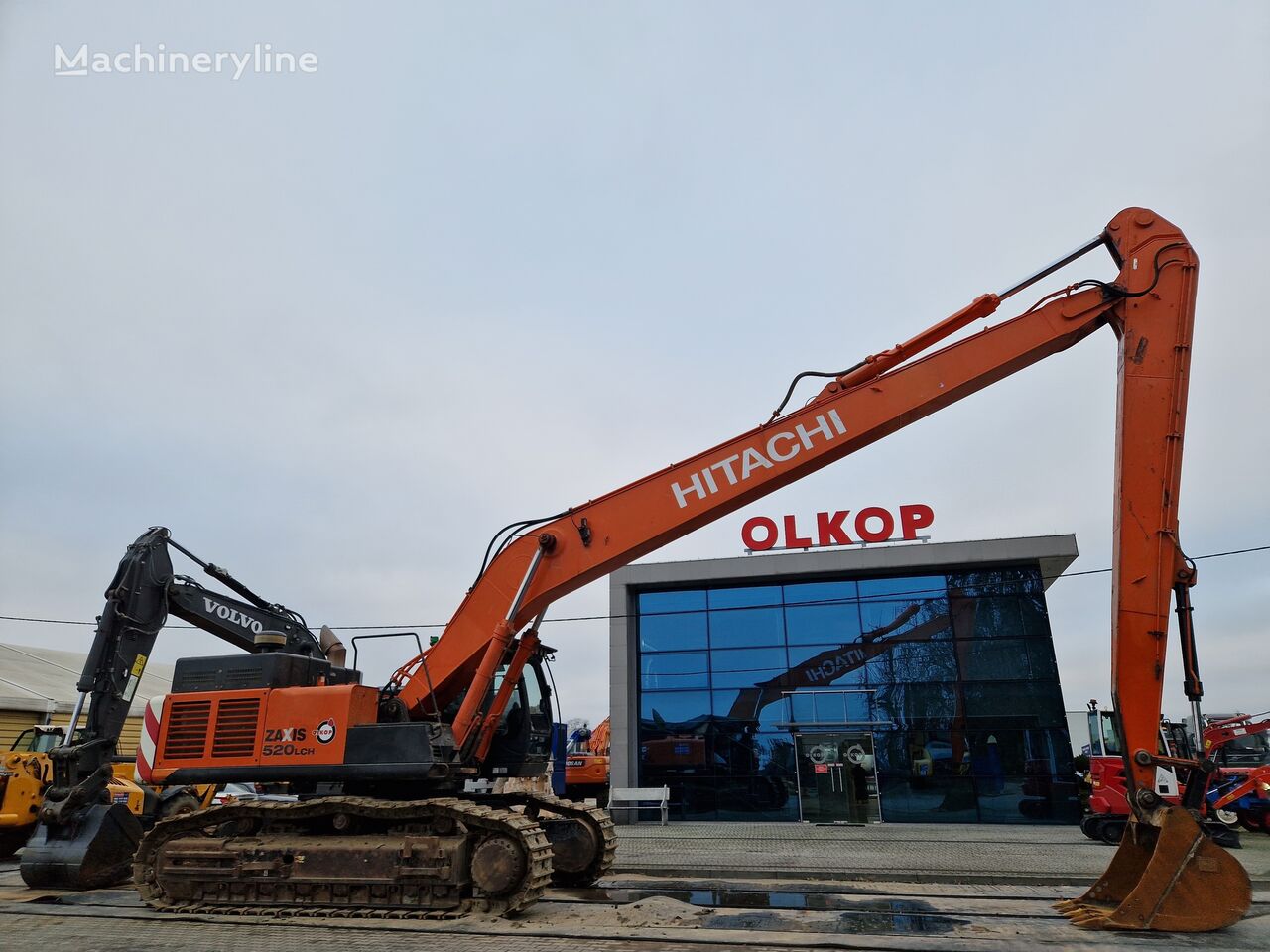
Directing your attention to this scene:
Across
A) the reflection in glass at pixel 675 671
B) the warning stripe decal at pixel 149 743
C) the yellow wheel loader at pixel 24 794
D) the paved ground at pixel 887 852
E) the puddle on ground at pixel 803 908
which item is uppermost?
the reflection in glass at pixel 675 671

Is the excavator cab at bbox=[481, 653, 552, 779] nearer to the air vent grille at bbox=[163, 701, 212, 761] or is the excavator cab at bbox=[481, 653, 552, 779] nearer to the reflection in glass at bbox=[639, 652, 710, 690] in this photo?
the air vent grille at bbox=[163, 701, 212, 761]

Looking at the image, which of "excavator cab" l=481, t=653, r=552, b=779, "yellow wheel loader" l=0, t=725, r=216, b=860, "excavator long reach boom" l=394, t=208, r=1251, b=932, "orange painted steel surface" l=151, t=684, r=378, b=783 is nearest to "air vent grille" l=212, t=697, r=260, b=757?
"orange painted steel surface" l=151, t=684, r=378, b=783

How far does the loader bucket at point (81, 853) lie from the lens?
966cm

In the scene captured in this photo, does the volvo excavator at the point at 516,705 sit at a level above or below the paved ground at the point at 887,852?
above

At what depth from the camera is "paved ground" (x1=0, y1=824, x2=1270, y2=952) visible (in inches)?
260

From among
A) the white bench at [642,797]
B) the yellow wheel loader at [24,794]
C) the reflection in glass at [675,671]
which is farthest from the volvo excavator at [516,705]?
the reflection in glass at [675,671]

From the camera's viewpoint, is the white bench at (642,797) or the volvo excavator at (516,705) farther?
the white bench at (642,797)

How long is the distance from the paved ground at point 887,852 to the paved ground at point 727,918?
0.07m

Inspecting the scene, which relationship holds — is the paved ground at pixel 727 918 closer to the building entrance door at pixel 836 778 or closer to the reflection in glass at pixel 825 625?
the building entrance door at pixel 836 778

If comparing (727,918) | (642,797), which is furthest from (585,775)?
(727,918)

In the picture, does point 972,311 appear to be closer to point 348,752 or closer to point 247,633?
point 348,752

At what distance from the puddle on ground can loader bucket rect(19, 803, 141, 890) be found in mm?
5392

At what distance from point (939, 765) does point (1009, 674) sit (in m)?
2.70

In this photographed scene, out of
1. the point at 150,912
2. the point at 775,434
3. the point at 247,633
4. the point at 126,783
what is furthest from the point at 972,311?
the point at 126,783
